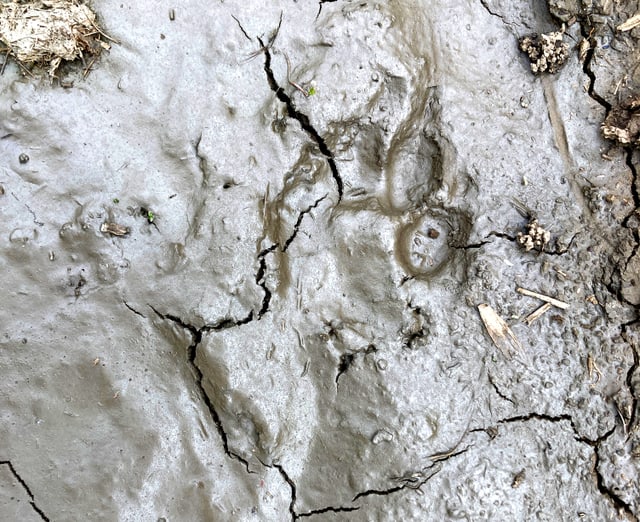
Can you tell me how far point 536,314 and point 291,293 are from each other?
4.83ft

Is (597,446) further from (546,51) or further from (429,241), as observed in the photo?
(546,51)

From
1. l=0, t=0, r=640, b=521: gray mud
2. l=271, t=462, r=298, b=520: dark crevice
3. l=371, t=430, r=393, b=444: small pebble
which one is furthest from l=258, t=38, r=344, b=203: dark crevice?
l=271, t=462, r=298, b=520: dark crevice

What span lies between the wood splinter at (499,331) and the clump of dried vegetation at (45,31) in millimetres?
2786

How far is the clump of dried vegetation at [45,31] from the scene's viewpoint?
293cm

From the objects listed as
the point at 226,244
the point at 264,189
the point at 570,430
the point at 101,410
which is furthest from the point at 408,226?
the point at 101,410

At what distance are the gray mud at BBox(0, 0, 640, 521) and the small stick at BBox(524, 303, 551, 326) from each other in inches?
1.0

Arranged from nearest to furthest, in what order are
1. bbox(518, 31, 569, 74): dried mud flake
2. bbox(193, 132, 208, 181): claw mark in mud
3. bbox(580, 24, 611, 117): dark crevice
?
bbox(193, 132, 208, 181): claw mark in mud, bbox(518, 31, 569, 74): dried mud flake, bbox(580, 24, 611, 117): dark crevice

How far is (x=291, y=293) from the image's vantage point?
119 inches

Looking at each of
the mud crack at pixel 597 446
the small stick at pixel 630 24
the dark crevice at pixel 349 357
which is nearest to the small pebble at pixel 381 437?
the dark crevice at pixel 349 357

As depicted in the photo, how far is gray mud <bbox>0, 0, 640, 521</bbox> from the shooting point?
2965mm

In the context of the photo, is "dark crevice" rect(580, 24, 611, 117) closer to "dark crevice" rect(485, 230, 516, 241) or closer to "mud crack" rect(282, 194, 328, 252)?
"dark crevice" rect(485, 230, 516, 241)

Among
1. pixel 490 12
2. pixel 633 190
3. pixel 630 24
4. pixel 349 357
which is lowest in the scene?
pixel 349 357

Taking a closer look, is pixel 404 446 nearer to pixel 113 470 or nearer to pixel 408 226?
pixel 408 226

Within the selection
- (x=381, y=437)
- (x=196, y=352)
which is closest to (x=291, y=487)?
(x=381, y=437)
